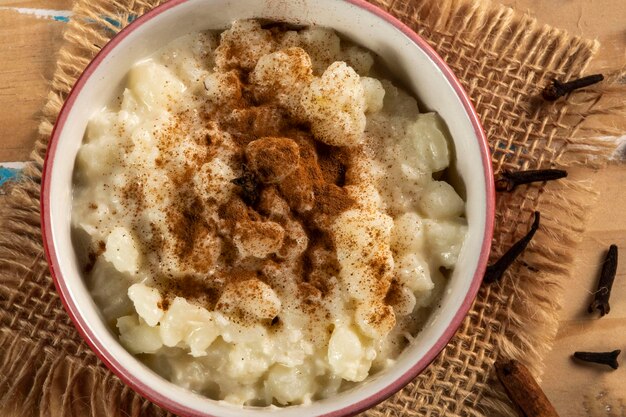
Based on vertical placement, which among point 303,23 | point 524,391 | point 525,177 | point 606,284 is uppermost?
point 303,23

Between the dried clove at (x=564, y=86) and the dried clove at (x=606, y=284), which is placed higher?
the dried clove at (x=564, y=86)

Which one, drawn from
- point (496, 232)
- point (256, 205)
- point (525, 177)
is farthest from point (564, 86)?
point (256, 205)

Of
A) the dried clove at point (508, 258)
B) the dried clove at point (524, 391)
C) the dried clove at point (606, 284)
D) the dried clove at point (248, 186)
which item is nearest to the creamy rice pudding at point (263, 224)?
the dried clove at point (248, 186)

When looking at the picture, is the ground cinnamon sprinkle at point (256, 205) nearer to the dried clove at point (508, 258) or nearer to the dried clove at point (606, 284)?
the dried clove at point (508, 258)

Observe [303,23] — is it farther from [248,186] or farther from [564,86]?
[564,86]

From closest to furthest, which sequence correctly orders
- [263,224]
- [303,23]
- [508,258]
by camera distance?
[263,224], [303,23], [508,258]

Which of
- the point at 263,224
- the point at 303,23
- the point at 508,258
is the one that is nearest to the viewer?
the point at 263,224
